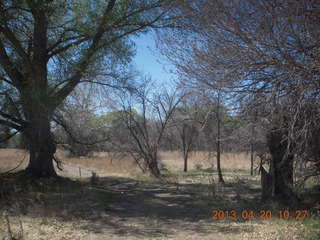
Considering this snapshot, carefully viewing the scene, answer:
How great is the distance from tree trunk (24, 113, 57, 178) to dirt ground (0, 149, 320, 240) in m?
0.73

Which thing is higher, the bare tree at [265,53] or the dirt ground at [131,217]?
the bare tree at [265,53]

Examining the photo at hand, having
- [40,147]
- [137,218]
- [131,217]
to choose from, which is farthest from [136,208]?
[40,147]

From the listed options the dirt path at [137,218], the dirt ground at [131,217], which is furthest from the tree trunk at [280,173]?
the dirt path at [137,218]

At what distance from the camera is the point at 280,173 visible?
8.55m

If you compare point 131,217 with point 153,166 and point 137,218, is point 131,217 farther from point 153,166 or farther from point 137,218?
point 153,166

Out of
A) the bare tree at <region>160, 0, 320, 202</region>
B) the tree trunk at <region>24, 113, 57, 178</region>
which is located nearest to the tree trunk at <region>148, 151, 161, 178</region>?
the tree trunk at <region>24, 113, 57, 178</region>

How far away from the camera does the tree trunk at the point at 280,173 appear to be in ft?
26.9

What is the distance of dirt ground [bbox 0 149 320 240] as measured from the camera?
6.14 meters

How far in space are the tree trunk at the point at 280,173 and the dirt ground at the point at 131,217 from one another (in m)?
0.57

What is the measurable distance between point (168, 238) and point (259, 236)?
1789mm

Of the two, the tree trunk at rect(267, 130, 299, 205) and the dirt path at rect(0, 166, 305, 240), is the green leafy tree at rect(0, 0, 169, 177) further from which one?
the tree trunk at rect(267, 130, 299, 205)

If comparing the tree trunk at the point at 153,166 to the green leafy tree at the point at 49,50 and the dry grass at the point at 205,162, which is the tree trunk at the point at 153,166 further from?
the green leafy tree at the point at 49,50

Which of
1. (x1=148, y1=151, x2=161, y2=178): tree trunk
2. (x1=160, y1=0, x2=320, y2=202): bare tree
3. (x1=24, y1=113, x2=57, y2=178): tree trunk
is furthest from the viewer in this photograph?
(x1=148, y1=151, x2=161, y2=178): tree trunk

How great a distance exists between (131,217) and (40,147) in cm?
576
